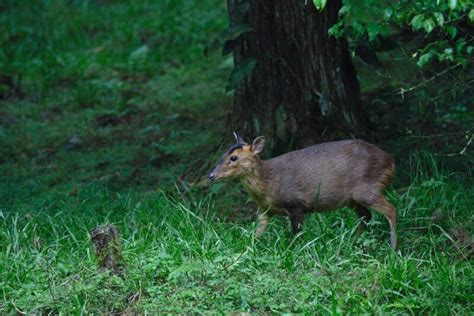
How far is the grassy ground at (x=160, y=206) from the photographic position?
6.35 metres

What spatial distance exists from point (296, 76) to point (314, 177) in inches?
53.4

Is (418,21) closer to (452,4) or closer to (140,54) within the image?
(452,4)

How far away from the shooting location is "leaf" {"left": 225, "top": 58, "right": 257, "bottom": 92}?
28.6 ft

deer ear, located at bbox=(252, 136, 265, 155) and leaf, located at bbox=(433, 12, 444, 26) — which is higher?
leaf, located at bbox=(433, 12, 444, 26)

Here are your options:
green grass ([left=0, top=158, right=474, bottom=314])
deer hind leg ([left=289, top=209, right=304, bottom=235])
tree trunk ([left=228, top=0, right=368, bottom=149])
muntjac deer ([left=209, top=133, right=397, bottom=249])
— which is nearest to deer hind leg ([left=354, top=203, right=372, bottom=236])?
muntjac deer ([left=209, top=133, right=397, bottom=249])

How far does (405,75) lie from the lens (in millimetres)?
10516

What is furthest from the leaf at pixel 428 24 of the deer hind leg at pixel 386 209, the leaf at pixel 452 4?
the deer hind leg at pixel 386 209

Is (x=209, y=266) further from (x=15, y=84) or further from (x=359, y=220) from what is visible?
(x=15, y=84)

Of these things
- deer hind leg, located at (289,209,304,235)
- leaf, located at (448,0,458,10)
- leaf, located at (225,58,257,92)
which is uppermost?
leaf, located at (448,0,458,10)

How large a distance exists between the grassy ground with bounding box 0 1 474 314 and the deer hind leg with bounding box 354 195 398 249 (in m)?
0.14

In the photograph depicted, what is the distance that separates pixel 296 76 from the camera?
892cm

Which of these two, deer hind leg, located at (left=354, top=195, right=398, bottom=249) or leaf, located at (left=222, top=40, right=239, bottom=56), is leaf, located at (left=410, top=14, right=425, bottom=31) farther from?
leaf, located at (left=222, top=40, right=239, bottom=56)

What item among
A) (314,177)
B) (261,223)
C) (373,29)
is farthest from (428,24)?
(261,223)

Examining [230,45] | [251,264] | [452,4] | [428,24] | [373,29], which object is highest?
[452,4]
